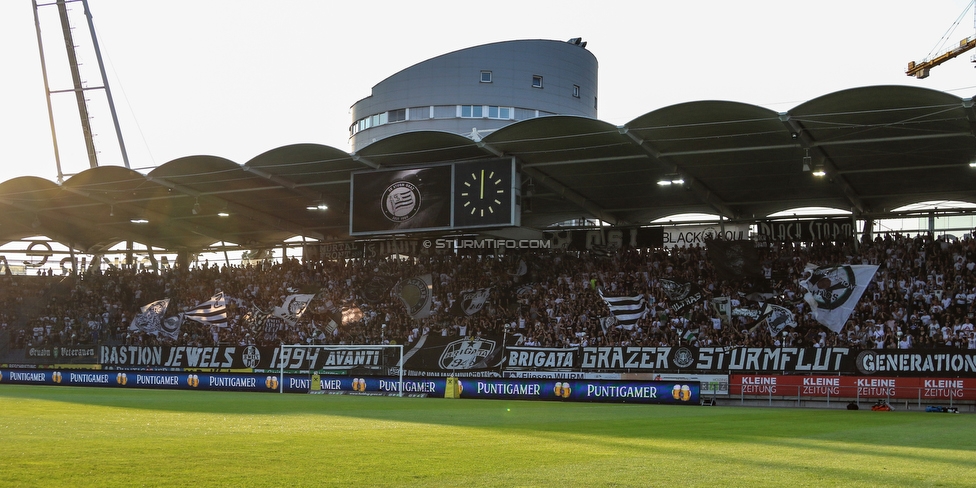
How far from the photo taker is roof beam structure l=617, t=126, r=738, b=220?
3170 centimetres

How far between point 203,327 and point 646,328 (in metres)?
23.8

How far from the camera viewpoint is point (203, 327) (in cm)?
4700

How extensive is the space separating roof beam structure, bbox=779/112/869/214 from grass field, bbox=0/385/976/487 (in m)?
13.5

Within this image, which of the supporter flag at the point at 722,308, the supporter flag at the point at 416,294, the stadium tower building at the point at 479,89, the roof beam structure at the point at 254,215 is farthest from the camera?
the stadium tower building at the point at 479,89

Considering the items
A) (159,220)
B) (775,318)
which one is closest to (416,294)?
(159,220)

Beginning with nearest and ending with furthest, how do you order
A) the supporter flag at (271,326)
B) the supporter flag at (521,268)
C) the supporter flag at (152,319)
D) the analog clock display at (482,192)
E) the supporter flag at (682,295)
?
the analog clock display at (482,192), the supporter flag at (682,295), the supporter flag at (521,268), the supporter flag at (271,326), the supporter flag at (152,319)

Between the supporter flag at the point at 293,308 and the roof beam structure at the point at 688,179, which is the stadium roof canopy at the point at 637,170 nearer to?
the roof beam structure at the point at 688,179

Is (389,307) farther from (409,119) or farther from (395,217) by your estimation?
(409,119)

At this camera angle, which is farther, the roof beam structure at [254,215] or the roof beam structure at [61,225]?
the roof beam structure at [61,225]

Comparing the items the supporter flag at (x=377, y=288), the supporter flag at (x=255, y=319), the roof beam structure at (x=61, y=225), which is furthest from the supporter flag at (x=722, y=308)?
the roof beam structure at (x=61, y=225)

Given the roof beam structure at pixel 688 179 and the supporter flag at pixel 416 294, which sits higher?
the roof beam structure at pixel 688 179

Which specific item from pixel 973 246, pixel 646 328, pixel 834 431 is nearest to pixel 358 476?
pixel 834 431

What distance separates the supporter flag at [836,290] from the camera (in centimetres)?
3419

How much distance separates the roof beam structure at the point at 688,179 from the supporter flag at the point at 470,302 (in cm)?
1081
